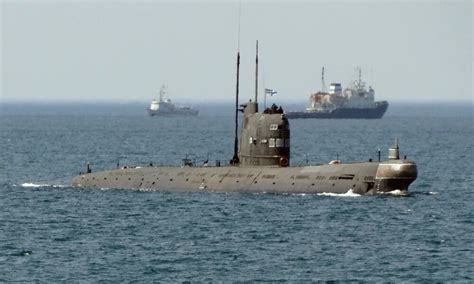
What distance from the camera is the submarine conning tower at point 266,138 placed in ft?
248

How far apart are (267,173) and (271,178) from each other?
0.66m

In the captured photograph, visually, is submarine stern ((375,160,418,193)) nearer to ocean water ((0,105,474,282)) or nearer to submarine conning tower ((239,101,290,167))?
ocean water ((0,105,474,282))

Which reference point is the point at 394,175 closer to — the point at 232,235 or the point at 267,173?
the point at 267,173

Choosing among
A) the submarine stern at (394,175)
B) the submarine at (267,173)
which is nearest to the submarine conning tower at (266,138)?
the submarine at (267,173)

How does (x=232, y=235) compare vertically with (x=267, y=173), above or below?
below

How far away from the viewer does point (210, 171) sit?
78000 mm

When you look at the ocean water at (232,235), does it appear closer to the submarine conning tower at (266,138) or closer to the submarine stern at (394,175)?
the submarine stern at (394,175)

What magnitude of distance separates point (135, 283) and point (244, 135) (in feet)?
98.6

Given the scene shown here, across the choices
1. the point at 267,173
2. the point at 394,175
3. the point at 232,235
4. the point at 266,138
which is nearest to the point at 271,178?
the point at 267,173

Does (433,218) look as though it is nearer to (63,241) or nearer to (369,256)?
(369,256)

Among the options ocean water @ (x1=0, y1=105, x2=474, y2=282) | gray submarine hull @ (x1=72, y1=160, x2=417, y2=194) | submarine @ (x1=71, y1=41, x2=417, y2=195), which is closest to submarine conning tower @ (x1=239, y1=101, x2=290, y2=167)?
submarine @ (x1=71, y1=41, x2=417, y2=195)

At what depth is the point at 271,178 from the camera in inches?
2916

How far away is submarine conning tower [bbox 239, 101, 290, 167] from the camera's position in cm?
7569

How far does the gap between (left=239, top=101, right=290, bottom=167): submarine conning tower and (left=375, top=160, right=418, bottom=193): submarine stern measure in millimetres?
7328
